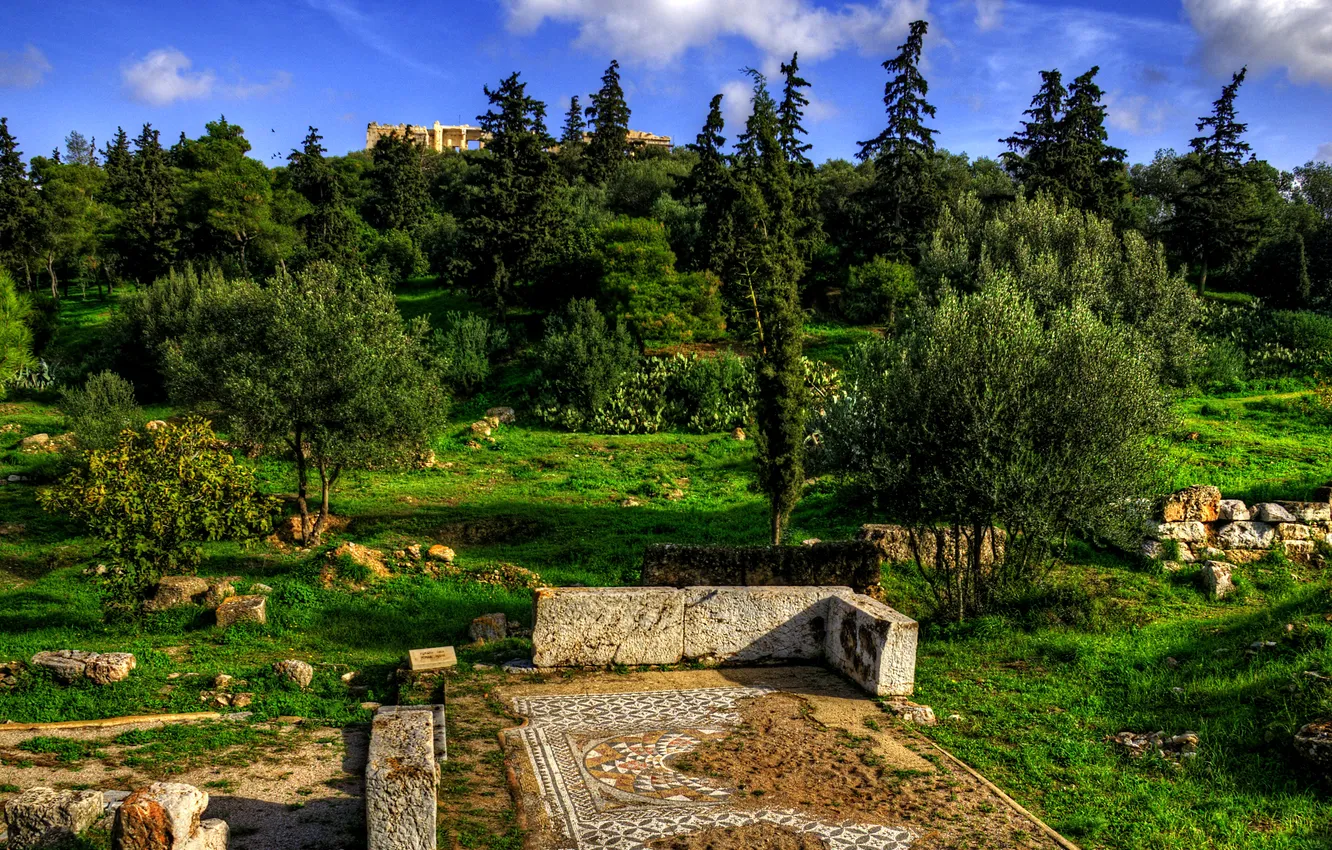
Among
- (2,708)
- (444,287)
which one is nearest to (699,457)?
(2,708)

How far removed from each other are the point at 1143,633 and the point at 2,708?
49.5 ft

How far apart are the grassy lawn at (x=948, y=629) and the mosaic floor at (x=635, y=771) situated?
84.2 inches

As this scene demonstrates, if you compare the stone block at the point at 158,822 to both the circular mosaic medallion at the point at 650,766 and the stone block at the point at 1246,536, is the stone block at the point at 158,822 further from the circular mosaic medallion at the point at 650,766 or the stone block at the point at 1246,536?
the stone block at the point at 1246,536

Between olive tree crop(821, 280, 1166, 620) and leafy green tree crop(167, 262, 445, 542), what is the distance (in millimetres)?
10519

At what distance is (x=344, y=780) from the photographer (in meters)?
8.24

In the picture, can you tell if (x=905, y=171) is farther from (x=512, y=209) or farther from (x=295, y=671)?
(x=295, y=671)

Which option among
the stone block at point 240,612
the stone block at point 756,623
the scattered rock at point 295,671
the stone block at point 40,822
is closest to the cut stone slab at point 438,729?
the stone block at point 40,822

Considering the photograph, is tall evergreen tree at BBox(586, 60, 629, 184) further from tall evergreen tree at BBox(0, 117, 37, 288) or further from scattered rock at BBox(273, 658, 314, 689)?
scattered rock at BBox(273, 658, 314, 689)

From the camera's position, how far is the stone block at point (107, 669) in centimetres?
1120

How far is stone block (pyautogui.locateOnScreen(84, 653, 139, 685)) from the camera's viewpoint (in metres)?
11.2

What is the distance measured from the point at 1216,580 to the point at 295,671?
49.1ft

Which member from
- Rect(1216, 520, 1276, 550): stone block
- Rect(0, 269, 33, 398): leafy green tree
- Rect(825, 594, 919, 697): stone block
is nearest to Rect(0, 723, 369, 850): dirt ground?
Rect(825, 594, 919, 697): stone block

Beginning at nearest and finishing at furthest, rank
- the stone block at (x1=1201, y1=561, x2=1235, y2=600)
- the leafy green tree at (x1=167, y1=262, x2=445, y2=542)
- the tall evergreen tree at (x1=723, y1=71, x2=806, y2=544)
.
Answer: the stone block at (x1=1201, y1=561, x2=1235, y2=600) < the tall evergreen tree at (x1=723, y1=71, x2=806, y2=544) < the leafy green tree at (x1=167, y1=262, x2=445, y2=542)

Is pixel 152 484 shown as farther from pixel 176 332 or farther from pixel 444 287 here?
pixel 444 287
